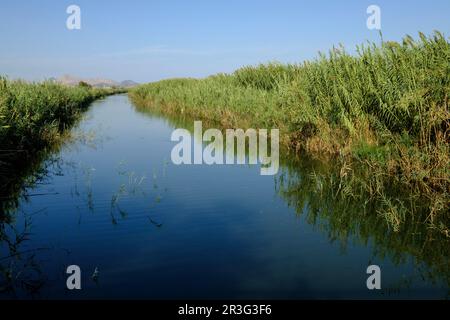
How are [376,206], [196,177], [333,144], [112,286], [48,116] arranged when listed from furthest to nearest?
[48,116]
[333,144]
[196,177]
[376,206]
[112,286]

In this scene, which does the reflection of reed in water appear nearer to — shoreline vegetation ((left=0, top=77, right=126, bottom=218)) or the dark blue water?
the dark blue water

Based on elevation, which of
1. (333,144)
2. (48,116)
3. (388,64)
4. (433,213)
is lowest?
(433,213)

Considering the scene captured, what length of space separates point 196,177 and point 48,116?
7.96 meters

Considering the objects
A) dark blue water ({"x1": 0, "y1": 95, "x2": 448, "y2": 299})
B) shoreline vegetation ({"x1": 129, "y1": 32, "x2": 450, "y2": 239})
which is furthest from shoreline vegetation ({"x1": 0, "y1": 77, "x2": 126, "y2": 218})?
shoreline vegetation ({"x1": 129, "y1": 32, "x2": 450, "y2": 239})

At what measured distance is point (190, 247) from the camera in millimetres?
5570

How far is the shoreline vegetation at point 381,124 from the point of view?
23.6 ft

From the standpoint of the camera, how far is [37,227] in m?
6.24

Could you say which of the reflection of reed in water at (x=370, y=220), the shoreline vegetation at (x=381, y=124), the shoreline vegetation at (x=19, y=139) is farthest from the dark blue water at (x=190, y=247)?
the shoreline vegetation at (x=381, y=124)

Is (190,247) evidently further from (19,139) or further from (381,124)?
(19,139)

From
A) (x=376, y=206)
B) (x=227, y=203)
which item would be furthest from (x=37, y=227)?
(x=376, y=206)

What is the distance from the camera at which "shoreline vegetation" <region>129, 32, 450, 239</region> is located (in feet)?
23.6

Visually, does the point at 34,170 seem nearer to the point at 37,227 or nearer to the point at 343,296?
the point at 37,227

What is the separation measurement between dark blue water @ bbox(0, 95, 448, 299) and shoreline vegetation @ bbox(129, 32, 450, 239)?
1.19 metres
